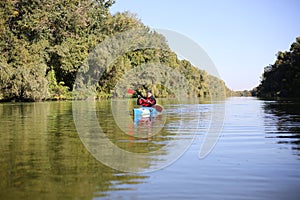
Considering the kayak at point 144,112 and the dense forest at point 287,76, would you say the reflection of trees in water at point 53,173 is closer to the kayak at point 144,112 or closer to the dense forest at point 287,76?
the kayak at point 144,112

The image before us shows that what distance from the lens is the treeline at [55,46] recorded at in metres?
39.9

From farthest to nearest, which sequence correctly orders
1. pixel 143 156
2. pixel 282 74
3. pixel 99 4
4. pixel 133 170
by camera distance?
pixel 282 74 < pixel 99 4 < pixel 143 156 < pixel 133 170

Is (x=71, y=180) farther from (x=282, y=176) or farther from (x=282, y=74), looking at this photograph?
(x=282, y=74)

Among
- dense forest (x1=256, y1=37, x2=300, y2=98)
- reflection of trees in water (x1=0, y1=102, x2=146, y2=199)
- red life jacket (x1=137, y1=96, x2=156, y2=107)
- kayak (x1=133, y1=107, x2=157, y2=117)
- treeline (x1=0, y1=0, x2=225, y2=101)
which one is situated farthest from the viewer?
dense forest (x1=256, y1=37, x2=300, y2=98)

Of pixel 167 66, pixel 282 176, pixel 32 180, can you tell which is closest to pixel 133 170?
pixel 32 180

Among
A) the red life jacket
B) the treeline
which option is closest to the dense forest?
the treeline

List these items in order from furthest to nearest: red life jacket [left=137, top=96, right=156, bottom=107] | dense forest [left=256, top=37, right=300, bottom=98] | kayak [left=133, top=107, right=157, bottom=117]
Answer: dense forest [left=256, top=37, right=300, bottom=98] < red life jacket [left=137, top=96, right=156, bottom=107] < kayak [left=133, top=107, right=157, bottom=117]

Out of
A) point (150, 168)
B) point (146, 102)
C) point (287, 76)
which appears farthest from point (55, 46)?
point (287, 76)

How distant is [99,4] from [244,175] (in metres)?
54.8

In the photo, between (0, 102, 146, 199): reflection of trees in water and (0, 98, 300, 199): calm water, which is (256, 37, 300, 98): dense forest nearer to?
(0, 98, 300, 199): calm water

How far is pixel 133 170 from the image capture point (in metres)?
7.33

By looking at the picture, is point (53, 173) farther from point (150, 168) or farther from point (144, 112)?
point (144, 112)

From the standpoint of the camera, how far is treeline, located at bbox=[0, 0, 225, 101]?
39.9m

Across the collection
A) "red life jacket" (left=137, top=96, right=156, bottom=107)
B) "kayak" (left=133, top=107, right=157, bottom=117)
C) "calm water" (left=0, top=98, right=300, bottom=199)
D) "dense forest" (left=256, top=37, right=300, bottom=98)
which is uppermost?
"dense forest" (left=256, top=37, right=300, bottom=98)
